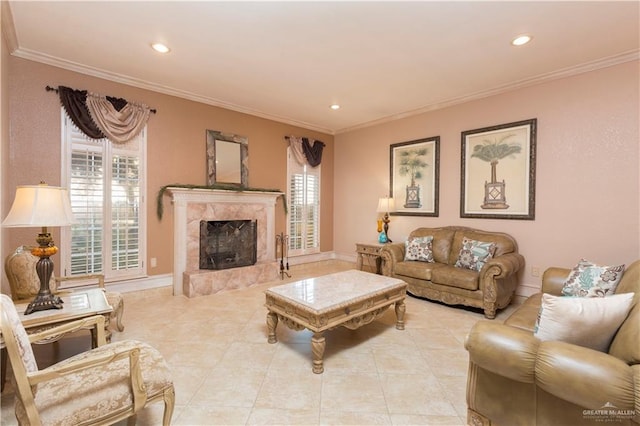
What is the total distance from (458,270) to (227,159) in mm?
3741

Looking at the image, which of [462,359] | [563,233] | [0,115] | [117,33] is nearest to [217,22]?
[117,33]

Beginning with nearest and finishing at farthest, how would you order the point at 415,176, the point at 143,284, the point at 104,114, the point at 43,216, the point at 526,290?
the point at 43,216, the point at 104,114, the point at 526,290, the point at 143,284, the point at 415,176

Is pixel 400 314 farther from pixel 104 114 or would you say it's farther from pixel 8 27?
pixel 8 27

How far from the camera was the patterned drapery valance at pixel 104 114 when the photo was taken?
11.1 ft

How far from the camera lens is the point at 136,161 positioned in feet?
12.7

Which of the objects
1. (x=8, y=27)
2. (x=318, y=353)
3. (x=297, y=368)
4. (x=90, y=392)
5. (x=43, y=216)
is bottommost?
(x=297, y=368)

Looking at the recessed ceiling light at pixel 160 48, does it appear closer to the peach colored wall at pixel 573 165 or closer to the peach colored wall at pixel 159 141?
the peach colored wall at pixel 159 141

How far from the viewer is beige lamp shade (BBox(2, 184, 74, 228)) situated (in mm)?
1833

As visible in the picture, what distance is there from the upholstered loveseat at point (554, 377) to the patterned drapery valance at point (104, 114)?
4279mm

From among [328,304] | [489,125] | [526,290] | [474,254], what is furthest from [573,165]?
[328,304]

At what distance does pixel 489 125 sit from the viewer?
4113mm

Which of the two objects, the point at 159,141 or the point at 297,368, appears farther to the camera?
the point at 159,141

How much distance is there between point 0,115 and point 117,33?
4.21ft

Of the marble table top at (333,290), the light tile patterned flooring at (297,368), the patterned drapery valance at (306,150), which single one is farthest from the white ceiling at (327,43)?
the light tile patterned flooring at (297,368)
